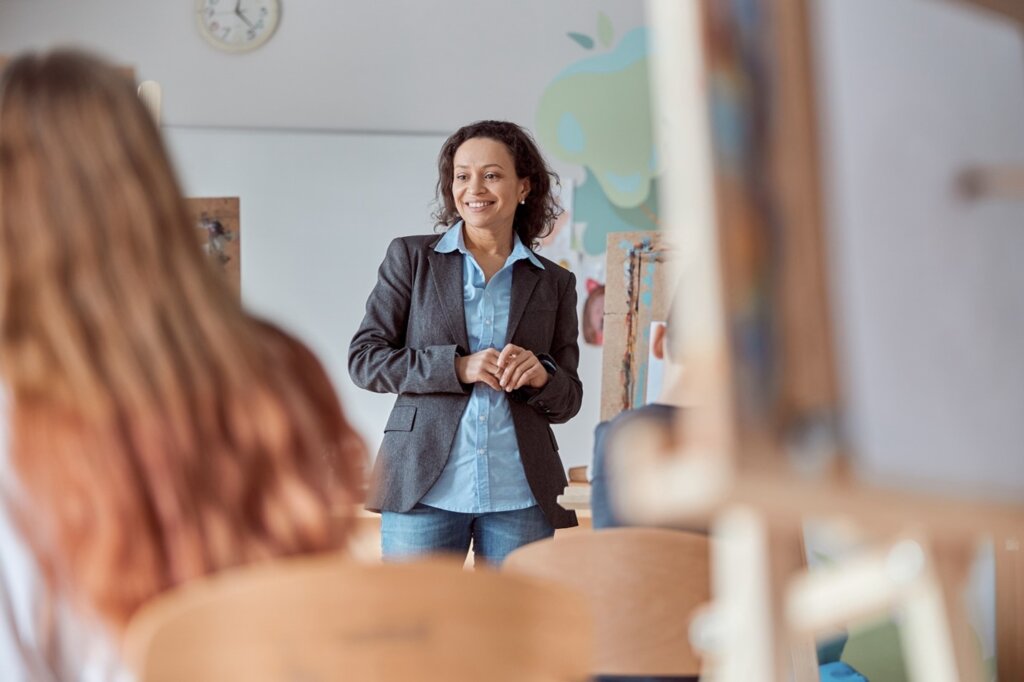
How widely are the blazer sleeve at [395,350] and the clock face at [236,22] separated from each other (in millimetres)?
1901

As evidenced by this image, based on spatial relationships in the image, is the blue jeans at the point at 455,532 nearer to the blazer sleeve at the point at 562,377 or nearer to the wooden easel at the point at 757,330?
the blazer sleeve at the point at 562,377

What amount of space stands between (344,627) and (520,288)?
1.94 meters

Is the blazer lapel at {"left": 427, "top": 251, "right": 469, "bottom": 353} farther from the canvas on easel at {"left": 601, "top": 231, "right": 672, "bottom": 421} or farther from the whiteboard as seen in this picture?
the whiteboard

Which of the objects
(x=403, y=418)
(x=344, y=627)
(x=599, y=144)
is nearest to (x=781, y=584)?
(x=344, y=627)

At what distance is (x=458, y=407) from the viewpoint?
2650mm

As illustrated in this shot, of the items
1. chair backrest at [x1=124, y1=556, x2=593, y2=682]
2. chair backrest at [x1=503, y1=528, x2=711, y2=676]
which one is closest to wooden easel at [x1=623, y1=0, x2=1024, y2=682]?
chair backrest at [x1=124, y1=556, x2=593, y2=682]

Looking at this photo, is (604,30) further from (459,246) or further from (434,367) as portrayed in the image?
(434,367)

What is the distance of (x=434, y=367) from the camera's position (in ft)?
8.57

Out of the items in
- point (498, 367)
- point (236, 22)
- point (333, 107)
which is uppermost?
point (236, 22)

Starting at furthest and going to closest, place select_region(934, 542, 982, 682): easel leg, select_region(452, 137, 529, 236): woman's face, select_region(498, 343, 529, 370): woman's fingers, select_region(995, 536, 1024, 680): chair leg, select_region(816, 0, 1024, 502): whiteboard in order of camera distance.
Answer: select_region(995, 536, 1024, 680): chair leg, select_region(452, 137, 529, 236): woman's face, select_region(498, 343, 529, 370): woman's fingers, select_region(934, 542, 982, 682): easel leg, select_region(816, 0, 1024, 502): whiteboard

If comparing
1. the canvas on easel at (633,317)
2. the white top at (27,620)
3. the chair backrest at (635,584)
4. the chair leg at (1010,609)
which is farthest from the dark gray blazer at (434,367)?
the white top at (27,620)

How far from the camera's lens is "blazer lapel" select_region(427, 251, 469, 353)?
2711mm

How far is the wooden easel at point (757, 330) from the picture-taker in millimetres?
946

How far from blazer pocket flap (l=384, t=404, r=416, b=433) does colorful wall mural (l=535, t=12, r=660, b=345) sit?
1.60 meters
